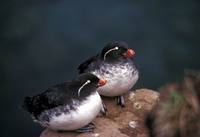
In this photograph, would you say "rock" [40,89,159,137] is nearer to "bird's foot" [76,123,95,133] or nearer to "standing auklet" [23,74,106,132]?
"bird's foot" [76,123,95,133]

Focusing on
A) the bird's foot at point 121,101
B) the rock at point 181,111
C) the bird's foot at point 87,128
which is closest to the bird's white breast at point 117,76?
the bird's foot at point 121,101

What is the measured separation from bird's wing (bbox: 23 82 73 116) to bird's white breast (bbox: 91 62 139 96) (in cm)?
58

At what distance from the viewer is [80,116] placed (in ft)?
16.3

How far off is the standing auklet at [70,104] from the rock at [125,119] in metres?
0.20

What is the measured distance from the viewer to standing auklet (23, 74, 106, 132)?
196 inches

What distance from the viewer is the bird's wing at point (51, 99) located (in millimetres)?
5016

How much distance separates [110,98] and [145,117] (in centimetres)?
69

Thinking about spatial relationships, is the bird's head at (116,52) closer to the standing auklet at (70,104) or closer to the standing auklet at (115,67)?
the standing auklet at (115,67)

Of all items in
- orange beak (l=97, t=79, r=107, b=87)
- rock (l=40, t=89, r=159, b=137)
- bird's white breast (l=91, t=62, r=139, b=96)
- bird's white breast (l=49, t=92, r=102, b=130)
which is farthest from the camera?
bird's white breast (l=91, t=62, r=139, b=96)

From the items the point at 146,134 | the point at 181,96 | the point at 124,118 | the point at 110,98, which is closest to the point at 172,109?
the point at 181,96

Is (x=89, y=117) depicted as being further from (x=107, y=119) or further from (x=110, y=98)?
(x=110, y=98)

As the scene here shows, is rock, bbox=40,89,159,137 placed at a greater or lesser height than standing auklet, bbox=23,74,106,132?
lesser

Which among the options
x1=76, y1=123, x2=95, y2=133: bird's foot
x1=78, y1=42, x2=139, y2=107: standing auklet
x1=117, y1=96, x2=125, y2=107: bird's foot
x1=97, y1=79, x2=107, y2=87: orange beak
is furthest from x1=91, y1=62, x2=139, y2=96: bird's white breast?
x1=76, y1=123, x2=95, y2=133: bird's foot

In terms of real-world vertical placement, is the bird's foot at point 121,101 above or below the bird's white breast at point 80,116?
below
